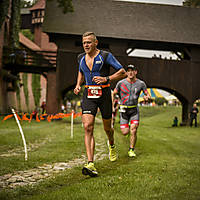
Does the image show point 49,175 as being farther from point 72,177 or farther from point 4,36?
point 4,36

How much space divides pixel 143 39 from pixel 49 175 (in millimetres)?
22920

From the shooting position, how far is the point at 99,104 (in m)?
5.42

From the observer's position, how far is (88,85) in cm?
532

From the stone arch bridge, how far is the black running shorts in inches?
765

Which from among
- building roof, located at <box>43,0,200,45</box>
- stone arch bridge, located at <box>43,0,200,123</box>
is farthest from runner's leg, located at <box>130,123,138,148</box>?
building roof, located at <box>43,0,200,45</box>

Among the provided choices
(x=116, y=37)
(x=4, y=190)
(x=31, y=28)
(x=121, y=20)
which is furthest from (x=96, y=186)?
(x=31, y=28)

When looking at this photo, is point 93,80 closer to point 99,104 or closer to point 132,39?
point 99,104

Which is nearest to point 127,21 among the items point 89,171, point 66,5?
point 66,5

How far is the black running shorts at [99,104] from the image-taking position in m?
5.27

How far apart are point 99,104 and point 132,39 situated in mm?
22007

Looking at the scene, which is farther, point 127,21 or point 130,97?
point 127,21

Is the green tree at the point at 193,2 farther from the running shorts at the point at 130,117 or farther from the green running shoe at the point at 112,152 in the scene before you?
the green running shoe at the point at 112,152

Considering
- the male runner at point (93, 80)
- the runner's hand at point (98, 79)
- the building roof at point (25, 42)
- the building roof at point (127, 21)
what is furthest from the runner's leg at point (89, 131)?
the building roof at point (25, 42)

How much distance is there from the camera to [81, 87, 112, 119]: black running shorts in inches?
208
